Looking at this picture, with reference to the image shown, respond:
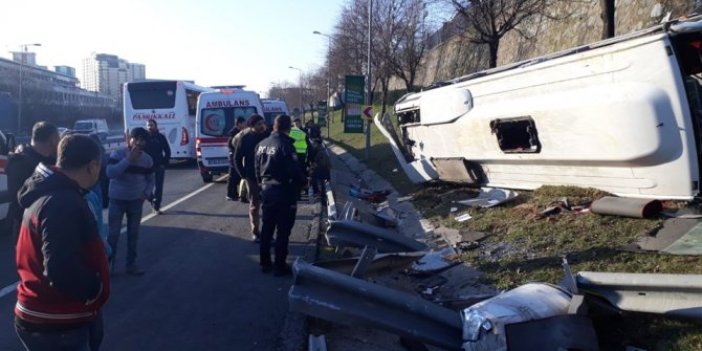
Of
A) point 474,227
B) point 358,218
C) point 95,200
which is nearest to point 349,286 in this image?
point 95,200

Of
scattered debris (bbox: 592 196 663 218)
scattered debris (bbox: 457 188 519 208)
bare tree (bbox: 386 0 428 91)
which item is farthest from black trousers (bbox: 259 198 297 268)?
bare tree (bbox: 386 0 428 91)

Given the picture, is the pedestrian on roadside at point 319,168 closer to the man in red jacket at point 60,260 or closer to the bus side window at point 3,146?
the bus side window at point 3,146

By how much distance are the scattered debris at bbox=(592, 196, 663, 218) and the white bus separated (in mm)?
18565

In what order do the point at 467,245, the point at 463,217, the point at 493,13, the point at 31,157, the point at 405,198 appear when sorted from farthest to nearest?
the point at 493,13, the point at 405,198, the point at 463,217, the point at 467,245, the point at 31,157

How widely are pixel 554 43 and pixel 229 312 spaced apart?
20545 millimetres

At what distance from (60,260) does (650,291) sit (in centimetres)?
357

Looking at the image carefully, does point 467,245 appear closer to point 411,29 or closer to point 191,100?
point 191,100

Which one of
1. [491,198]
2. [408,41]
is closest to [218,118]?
[491,198]

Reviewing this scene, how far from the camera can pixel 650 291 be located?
427cm

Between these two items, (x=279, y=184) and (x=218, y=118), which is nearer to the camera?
(x=279, y=184)

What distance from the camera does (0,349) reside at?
5152 millimetres

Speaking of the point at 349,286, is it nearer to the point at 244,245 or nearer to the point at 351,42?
the point at 244,245

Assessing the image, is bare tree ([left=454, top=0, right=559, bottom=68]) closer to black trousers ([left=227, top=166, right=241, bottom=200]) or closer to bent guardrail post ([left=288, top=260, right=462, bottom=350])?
black trousers ([left=227, top=166, right=241, bottom=200])

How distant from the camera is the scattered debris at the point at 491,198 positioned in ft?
29.8
